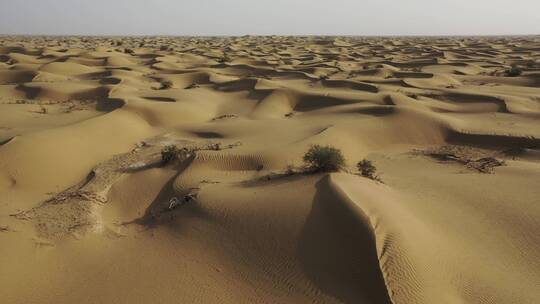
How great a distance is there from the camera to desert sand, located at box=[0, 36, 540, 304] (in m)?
3.26

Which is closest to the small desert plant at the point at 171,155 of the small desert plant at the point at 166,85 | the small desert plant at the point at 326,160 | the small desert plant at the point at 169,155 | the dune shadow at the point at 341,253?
the small desert plant at the point at 169,155

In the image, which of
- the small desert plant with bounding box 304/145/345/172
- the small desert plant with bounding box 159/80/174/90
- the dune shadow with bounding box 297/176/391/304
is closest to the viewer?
the dune shadow with bounding box 297/176/391/304

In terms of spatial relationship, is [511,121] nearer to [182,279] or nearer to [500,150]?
[500,150]

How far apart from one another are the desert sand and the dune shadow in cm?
1

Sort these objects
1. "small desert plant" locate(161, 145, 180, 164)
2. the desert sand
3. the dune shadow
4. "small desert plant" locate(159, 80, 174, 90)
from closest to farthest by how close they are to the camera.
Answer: the dune shadow
the desert sand
"small desert plant" locate(161, 145, 180, 164)
"small desert plant" locate(159, 80, 174, 90)

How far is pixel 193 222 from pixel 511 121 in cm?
680

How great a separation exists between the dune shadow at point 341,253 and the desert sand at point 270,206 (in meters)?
0.01

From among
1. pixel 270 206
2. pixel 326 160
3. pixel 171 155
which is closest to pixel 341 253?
pixel 270 206

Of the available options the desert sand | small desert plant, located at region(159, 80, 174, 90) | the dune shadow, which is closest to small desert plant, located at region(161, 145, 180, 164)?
the desert sand

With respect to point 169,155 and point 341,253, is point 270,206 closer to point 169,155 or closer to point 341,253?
point 341,253

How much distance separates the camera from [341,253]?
343cm

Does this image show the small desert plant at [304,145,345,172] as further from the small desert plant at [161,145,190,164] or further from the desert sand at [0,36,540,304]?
the small desert plant at [161,145,190,164]

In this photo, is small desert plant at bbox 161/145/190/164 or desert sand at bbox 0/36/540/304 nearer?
desert sand at bbox 0/36/540/304

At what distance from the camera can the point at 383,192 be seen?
4.50 m
